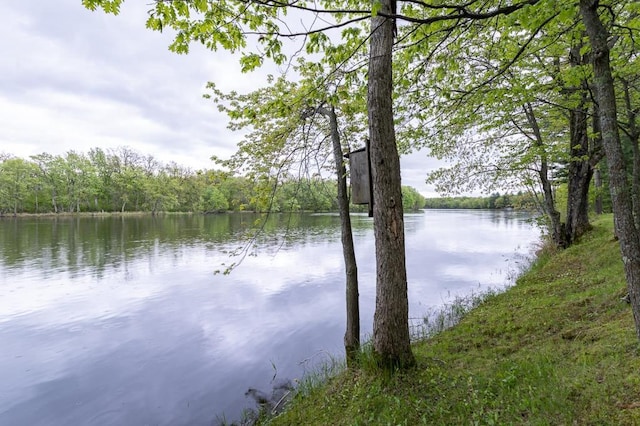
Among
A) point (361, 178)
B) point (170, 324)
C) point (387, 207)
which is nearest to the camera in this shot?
point (387, 207)

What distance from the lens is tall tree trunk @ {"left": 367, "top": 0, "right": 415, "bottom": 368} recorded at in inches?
151

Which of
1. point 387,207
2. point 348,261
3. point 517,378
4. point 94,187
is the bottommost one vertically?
point 517,378

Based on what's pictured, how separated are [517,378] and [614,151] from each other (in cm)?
242

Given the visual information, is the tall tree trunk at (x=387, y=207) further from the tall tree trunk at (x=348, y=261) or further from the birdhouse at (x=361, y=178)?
the tall tree trunk at (x=348, y=261)

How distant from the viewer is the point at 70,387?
6.40 meters

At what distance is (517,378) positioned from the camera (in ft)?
11.2

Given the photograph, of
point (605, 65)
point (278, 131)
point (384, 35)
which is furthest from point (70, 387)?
point (605, 65)

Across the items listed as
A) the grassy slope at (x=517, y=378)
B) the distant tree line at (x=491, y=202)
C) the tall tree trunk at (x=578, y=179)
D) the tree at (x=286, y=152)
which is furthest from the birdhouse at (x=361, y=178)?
the distant tree line at (x=491, y=202)

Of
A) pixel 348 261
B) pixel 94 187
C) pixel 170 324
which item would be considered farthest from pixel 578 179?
pixel 94 187

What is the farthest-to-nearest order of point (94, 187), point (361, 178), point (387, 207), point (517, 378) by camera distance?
1. point (94, 187)
2. point (361, 178)
3. point (387, 207)
4. point (517, 378)

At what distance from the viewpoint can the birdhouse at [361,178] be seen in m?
4.28

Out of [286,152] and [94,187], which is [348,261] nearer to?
[286,152]

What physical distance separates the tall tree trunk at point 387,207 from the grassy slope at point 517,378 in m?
0.42

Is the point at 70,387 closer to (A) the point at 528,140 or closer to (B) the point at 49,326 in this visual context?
(B) the point at 49,326
